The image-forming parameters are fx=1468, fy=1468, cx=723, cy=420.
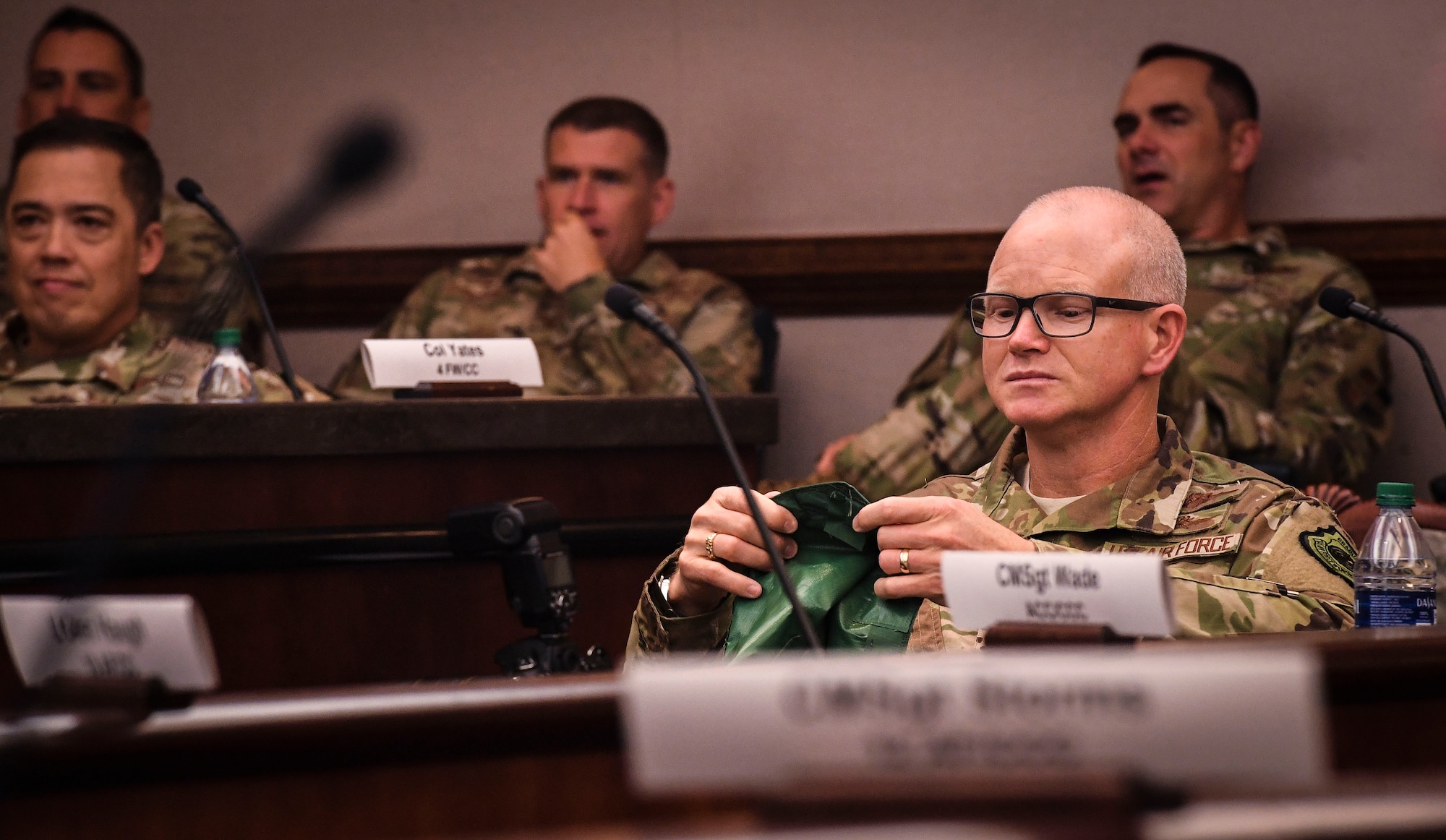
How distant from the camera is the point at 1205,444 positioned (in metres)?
2.90

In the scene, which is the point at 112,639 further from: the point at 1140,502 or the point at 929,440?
the point at 929,440

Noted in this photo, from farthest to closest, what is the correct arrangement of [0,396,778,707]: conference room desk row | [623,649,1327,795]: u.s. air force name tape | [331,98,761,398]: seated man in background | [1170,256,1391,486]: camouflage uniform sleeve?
[331,98,761,398]: seated man in background < [1170,256,1391,486]: camouflage uniform sleeve < [0,396,778,707]: conference room desk row < [623,649,1327,795]: u.s. air force name tape

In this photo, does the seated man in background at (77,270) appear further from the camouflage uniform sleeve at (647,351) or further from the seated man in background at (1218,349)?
the seated man in background at (1218,349)

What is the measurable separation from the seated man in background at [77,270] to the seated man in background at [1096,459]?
1.82m

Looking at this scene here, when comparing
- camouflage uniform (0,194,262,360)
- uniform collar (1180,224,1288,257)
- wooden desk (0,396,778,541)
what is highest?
camouflage uniform (0,194,262,360)

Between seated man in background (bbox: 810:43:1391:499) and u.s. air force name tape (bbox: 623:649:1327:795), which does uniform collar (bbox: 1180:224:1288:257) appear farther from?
u.s. air force name tape (bbox: 623:649:1327:795)

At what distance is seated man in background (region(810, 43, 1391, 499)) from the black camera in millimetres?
1396

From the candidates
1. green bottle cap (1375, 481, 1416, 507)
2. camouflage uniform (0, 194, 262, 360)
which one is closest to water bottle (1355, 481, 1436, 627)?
green bottle cap (1375, 481, 1416, 507)

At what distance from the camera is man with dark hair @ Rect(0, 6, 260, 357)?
147 inches

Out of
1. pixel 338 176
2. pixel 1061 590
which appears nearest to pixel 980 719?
pixel 1061 590

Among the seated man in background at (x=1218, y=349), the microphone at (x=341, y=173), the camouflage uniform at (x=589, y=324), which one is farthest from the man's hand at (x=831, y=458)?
the microphone at (x=341, y=173)

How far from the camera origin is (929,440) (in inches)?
123

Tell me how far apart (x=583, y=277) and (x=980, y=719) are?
280 centimetres

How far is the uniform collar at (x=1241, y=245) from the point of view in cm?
334
